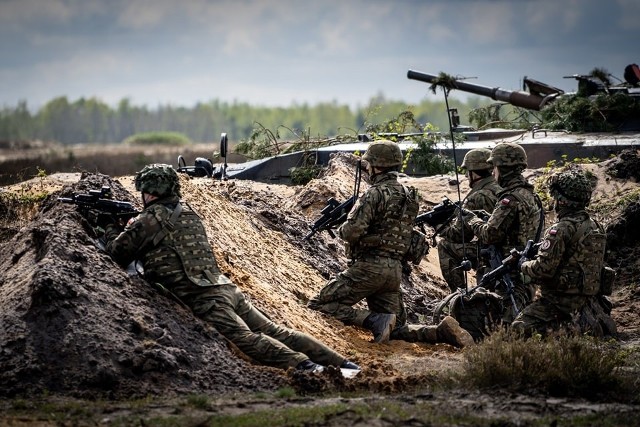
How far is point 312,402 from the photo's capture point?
9.64m

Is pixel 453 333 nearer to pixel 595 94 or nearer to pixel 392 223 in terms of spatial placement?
pixel 392 223

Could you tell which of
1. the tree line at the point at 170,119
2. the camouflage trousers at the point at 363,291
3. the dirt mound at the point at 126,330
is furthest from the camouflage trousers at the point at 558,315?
the tree line at the point at 170,119

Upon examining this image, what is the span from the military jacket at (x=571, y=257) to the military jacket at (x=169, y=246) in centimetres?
324

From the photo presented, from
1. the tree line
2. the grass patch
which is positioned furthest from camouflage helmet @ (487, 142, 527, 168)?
the tree line

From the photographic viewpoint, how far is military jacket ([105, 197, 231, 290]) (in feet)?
34.6

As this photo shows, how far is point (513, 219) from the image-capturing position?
44.1ft

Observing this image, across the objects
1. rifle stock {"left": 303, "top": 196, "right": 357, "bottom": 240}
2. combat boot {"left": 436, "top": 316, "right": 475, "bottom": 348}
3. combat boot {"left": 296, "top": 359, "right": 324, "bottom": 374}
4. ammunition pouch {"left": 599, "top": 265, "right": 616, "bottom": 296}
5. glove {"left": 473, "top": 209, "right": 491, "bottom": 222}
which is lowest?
combat boot {"left": 436, "top": 316, "right": 475, "bottom": 348}

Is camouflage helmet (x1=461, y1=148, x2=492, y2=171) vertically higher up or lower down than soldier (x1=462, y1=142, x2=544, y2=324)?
higher up

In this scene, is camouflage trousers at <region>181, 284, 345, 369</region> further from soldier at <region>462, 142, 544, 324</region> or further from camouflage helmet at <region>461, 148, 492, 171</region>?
camouflage helmet at <region>461, 148, 492, 171</region>

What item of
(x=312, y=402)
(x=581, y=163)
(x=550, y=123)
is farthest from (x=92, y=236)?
(x=550, y=123)

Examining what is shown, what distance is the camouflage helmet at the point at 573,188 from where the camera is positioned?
40.3ft

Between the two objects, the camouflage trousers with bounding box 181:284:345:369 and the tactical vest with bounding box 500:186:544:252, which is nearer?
the camouflage trousers with bounding box 181:284:345:369

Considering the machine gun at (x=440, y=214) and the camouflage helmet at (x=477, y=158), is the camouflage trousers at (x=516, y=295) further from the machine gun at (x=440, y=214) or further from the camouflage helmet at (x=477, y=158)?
the camouflage helmet at (x=477, y=158)

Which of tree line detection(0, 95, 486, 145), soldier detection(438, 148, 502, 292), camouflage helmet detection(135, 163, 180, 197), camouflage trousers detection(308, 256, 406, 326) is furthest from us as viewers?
tree line detection(0, 95, 486, 145)
